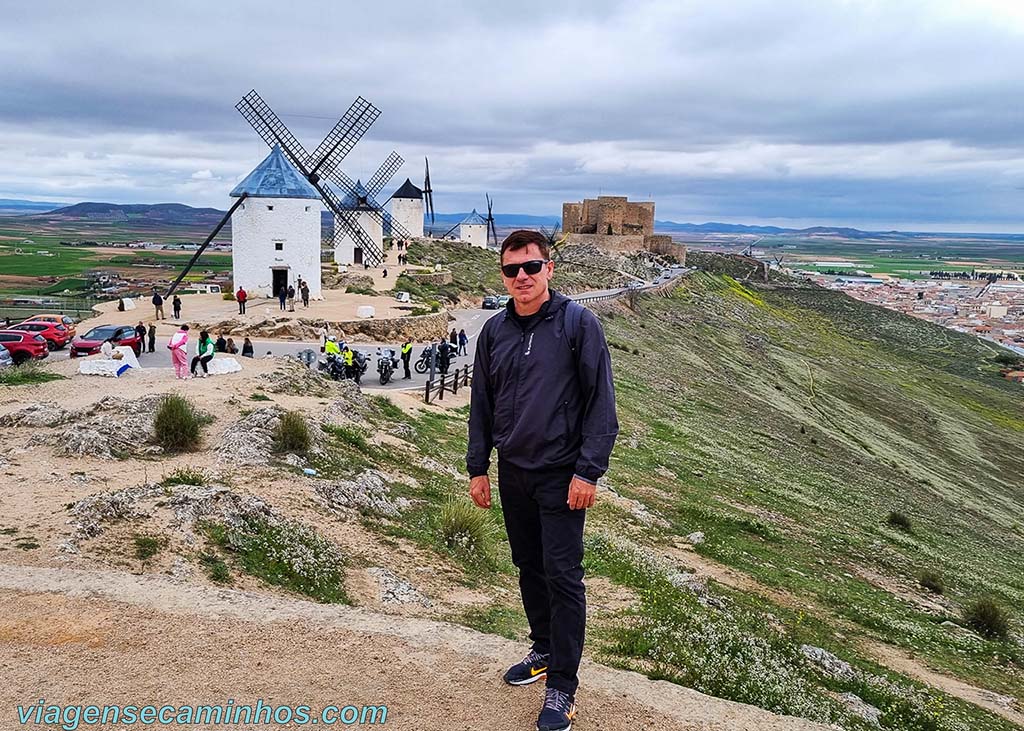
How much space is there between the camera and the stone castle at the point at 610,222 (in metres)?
96.6

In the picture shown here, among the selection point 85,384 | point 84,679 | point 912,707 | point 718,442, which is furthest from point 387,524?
point 718,442

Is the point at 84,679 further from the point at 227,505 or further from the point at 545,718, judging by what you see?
the point at 227,505

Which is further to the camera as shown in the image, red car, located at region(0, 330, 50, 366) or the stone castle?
the stone castle

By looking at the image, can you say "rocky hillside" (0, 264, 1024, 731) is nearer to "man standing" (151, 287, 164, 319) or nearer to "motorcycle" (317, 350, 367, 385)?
"motorcycle" (317, 350, 367, 385)

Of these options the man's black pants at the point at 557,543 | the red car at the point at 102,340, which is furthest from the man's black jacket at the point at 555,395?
the red car at the point at 102,340

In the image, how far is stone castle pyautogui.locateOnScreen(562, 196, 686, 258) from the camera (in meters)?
96.6

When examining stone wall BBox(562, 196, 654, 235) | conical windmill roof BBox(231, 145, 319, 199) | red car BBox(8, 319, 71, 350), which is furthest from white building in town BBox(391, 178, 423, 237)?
red car BBox(8, 319, 71, 350)

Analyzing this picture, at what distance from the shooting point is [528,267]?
5.29 m

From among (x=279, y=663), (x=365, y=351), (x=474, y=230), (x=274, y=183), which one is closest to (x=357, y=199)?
(x=274, y=183)

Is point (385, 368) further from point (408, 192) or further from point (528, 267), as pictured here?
point (408, 192)

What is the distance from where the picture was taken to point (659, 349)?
45875mm

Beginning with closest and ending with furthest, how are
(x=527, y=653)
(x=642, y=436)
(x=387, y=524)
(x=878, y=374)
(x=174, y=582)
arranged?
(x=527, y=653) → (x=174, y=582) → (x=387, y=524) → (x=642, y=436) → (x=878, y=374)

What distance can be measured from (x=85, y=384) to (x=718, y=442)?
19.1m

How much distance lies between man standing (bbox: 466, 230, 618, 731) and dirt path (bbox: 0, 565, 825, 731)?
0.65 m
